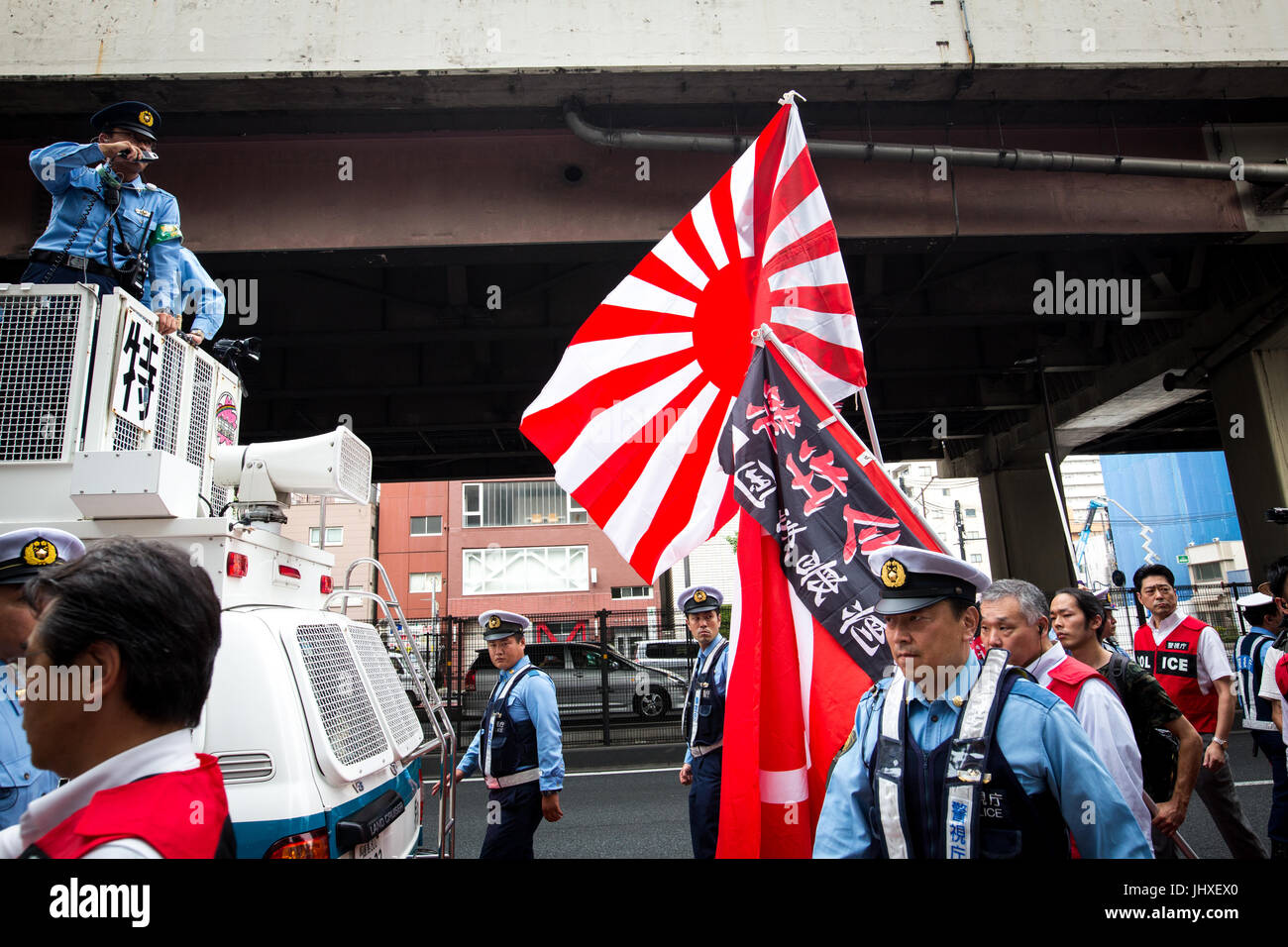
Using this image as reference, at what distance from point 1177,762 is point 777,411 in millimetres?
2602

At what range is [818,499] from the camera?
3012 mm

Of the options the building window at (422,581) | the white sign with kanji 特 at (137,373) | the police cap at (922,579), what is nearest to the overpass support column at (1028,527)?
the police cap at (922,579)

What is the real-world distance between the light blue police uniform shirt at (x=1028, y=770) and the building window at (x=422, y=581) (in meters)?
36.9

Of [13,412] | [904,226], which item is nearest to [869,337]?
[904,226]

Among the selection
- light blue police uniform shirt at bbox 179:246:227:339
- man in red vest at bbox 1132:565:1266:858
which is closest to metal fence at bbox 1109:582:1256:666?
man in red vest at bbox 1132:565:1266:858

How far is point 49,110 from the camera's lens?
7.33 metres

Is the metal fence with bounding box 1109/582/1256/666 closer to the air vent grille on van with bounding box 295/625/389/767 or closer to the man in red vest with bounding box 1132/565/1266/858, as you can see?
the man in red vest with bounding box 1132/565/1266/858

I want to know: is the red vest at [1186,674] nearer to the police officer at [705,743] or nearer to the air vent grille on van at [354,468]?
the police officer at [705,743]

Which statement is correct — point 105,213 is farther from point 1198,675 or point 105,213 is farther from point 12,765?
point 1198,675

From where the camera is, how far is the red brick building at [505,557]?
120ft

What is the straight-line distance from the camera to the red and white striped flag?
12.0 ft

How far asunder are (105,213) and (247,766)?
9.52ft
